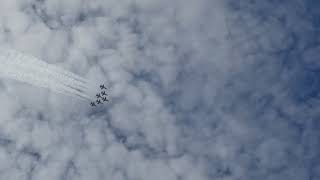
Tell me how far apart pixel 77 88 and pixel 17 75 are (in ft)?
29.1

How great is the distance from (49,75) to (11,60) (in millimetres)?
5607

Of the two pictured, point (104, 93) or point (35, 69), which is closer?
point (35, 69)

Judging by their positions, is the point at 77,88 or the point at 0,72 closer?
the point at 0,72

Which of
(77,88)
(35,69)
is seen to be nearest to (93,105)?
(77,88)

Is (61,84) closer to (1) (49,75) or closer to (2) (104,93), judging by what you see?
(1) (49,75)

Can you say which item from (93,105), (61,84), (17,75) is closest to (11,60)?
(17,75)

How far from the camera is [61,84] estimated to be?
8025 cm

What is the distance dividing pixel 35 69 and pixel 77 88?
6.62 m

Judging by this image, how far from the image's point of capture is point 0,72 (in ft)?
249

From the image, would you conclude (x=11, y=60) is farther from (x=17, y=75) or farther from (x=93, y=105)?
(x=93, y=105)

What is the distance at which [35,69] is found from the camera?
80.1 metres

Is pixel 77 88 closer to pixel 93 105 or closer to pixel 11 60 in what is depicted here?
pixel 93 105

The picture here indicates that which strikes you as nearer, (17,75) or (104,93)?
(17,75)

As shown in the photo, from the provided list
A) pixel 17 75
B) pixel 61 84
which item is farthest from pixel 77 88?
pixel 17 75
